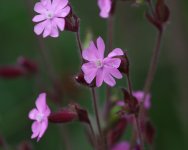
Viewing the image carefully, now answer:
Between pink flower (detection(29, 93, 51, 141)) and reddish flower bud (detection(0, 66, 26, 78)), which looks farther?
reddish flower bud (detection(0, 66, 26, 78))

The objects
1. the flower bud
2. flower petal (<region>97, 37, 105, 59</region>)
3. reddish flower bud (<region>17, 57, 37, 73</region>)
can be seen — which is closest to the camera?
flower petal (<region>97, 37, 105, 59</region>)

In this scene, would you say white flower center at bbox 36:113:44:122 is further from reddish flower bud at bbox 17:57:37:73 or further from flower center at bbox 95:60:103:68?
reddish flower bud at bbox 17:57:37:73

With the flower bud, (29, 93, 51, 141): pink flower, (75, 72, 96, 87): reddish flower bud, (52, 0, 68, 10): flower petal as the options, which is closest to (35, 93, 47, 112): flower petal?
(29, 93, 51, 141): pink flower

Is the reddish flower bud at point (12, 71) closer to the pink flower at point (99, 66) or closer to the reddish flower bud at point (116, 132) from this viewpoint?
the reddish flower bud at point (116, 132)

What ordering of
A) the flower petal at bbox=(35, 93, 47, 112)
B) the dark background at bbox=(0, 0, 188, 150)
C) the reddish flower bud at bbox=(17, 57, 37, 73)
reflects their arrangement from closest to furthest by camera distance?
the flower petal at bbox=(35, 93, 47, 112)
the reddish flower bud at bbox=(17, 57, 37, 73)
the dark background at bbox=(0, 0, 188, 150)

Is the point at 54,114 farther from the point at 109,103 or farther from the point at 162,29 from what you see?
the point at 162,29
